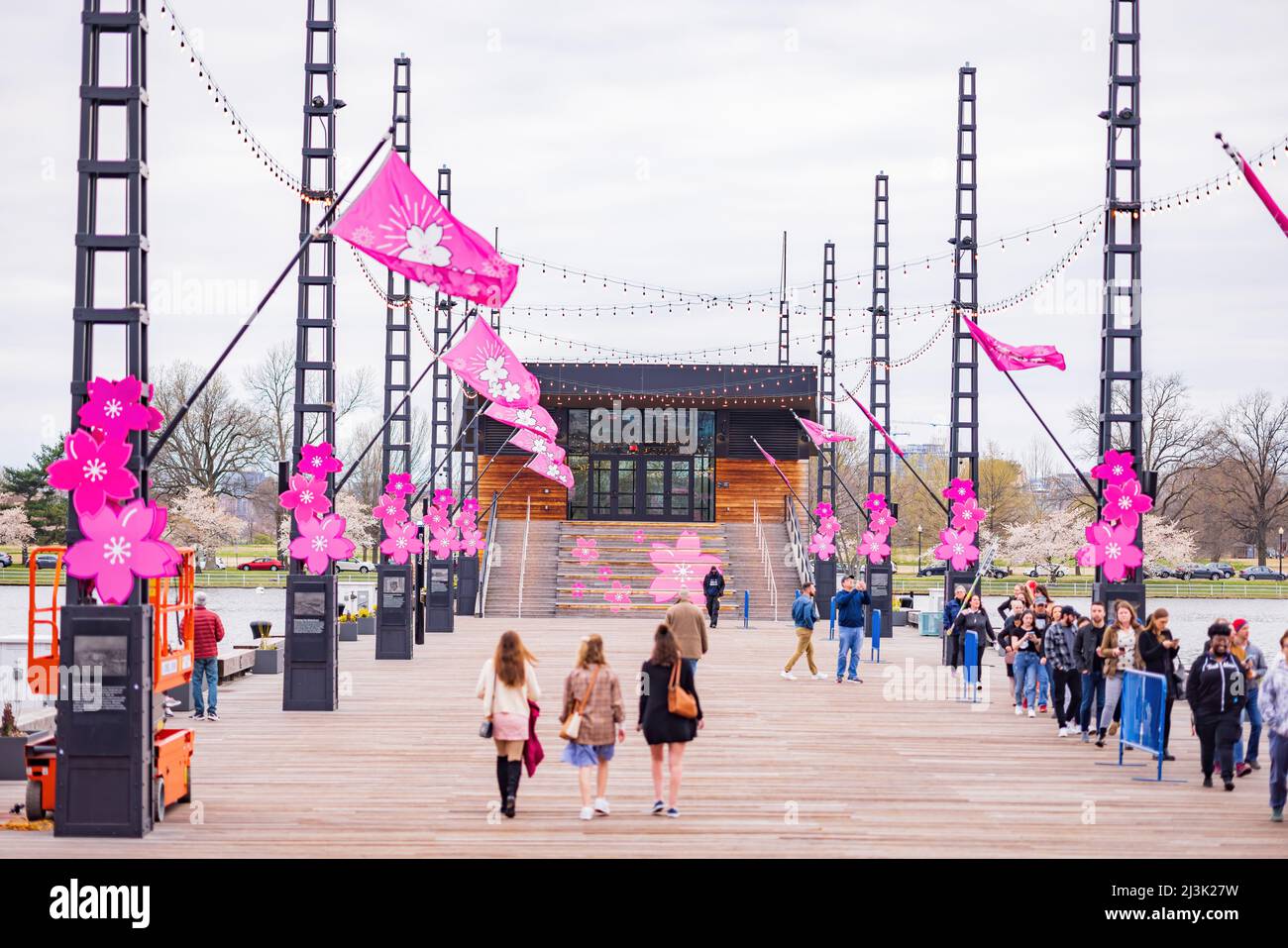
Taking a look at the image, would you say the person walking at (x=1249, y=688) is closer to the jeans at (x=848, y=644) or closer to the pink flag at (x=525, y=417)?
the jeans at (x=848, y=644)

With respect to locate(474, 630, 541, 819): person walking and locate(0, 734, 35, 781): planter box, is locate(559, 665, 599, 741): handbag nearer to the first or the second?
locate(474, 630, 541, 819): person walking

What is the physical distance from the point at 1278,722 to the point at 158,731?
10.2 m

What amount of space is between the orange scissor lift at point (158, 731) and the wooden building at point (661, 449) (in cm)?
4645

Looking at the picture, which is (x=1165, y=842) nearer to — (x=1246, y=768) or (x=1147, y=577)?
(x=1246, y=768)

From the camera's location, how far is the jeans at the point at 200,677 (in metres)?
20.0

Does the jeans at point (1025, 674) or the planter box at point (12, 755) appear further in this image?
the jeans at point (1025, 674)

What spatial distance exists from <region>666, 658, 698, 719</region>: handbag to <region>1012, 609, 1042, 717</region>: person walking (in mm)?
9526

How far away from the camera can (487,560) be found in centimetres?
5428

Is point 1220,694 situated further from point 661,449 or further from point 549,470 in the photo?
point 661,449

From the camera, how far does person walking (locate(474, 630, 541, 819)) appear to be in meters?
13.2

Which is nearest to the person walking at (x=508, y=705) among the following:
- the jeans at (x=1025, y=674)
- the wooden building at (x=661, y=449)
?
the jeans at (x=1025, y=674)

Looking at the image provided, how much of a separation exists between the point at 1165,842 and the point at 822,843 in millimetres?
2908

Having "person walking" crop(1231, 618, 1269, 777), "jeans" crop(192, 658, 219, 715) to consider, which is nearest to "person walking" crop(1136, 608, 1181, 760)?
"person walking" crop(1231, 618, 1269, 777)

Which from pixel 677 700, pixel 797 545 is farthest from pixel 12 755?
pixel 797 545
